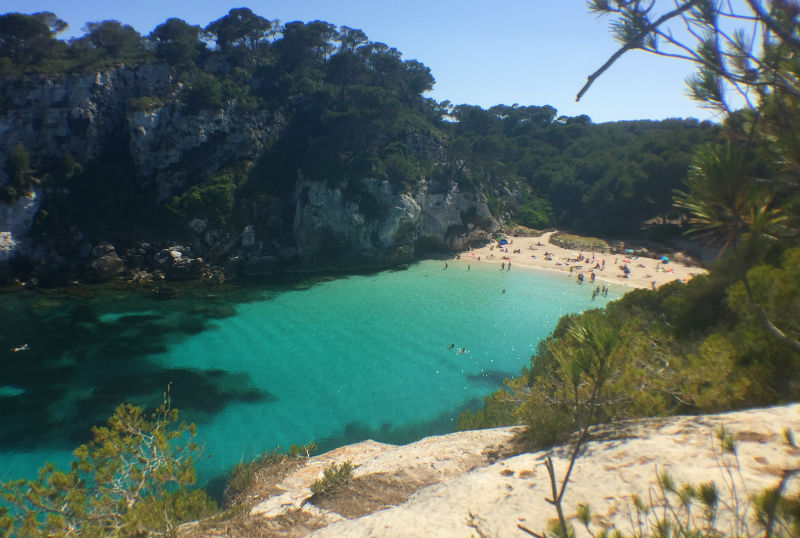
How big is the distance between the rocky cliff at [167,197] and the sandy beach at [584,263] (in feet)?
18.4

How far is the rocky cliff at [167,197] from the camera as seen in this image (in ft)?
97.5

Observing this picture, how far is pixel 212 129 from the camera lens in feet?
116

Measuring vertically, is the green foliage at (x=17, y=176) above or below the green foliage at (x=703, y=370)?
above

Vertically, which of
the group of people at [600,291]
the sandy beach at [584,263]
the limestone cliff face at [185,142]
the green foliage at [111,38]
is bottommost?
the group of people at [600,291]

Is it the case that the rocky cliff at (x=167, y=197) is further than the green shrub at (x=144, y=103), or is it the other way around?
the green shrub at (x=144, y=103)

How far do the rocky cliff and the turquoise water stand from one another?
18.4ft

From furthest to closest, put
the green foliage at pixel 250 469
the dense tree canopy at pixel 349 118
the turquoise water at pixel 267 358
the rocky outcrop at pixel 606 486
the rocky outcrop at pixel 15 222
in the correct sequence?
1. the dense tree canopy at pixel 349 118
2. the rocky outcrop at pixel 15 222
3. the turquoise water at pixel 267 358
4. the green foliage at pixel 250 469
5. the rocky outcrop at pixel 606 486

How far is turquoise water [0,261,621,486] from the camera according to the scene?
12766 mm

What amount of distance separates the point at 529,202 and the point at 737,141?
50145 millimetres

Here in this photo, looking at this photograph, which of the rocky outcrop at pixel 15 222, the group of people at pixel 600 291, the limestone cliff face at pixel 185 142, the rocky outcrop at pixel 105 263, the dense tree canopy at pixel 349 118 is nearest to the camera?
the group of people at pixel 600 291

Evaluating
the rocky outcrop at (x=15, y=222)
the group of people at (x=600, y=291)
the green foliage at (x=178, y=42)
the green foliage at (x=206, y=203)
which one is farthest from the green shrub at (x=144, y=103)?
the group of people at (x=600, y=291)

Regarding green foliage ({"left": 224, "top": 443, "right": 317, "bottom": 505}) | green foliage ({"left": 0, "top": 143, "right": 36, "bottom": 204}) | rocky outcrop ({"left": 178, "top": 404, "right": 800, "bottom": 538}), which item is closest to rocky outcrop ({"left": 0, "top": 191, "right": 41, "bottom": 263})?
green foliage ({"left": 0, "top": 143, "right": 36, "bottom": 204})

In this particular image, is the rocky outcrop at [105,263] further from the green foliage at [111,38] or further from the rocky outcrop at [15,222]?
the green foliage at [111,38]

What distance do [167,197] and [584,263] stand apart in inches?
1417
